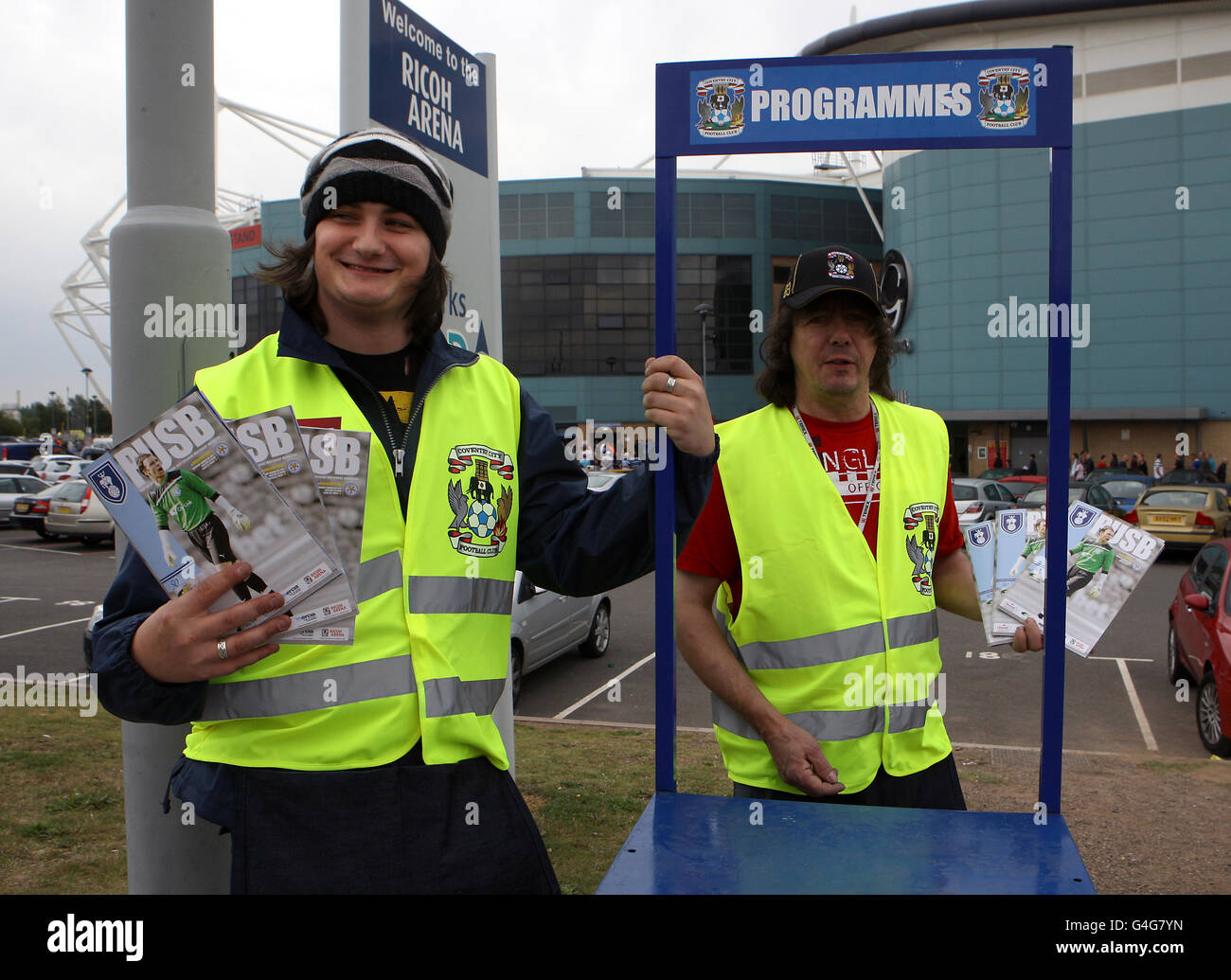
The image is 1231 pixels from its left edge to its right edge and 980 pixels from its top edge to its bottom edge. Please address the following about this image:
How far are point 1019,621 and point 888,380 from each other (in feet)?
2.51

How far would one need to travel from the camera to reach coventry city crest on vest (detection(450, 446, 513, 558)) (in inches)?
71.7

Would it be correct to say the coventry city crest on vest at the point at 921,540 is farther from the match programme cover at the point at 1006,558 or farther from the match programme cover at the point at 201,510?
the match programme cover at the point at 201,510

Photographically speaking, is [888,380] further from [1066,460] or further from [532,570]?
[532,570]

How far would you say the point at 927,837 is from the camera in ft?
6.76

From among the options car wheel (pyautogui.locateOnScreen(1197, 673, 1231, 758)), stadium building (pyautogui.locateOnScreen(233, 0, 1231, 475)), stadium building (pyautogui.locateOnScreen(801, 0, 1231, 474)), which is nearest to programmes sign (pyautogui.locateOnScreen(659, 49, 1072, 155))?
car wheel (pyautogui.locateOnScreen(1197, 673, 1231, 758))

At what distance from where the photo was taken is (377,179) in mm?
1857

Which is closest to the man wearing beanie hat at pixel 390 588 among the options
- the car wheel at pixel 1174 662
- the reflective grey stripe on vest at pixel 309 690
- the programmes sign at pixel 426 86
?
the reflective grey stripe on vest at pixel 309 690

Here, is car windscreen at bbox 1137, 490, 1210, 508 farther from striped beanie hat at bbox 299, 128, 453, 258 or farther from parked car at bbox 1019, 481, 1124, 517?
striped beanie hat at bbox 299, 128, 453, 258

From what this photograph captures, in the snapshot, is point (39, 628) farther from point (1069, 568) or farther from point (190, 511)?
point (1069, 568)

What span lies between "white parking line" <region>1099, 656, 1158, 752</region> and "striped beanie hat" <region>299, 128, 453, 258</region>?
688cm

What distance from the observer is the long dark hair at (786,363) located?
2.69m

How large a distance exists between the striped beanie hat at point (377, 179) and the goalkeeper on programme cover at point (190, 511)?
2.06 ft

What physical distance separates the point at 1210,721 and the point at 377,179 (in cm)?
711
